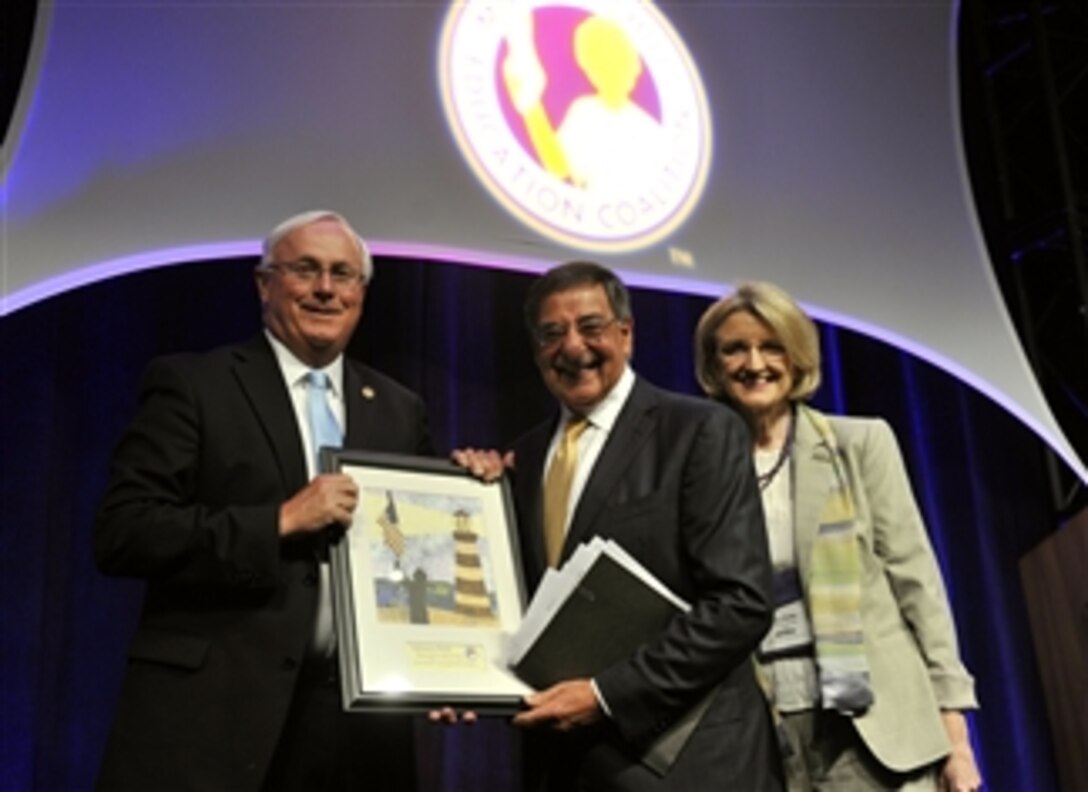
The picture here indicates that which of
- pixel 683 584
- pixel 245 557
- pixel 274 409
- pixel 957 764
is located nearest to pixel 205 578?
pixel 245 557

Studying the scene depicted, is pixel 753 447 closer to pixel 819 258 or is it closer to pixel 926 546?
pixel 926 546

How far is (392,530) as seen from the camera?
6.46ft

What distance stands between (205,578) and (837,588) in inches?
38.2

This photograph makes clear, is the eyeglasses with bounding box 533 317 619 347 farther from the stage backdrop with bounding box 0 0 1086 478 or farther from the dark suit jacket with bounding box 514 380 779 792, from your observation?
the stage backdrop with bounding box 0 0 1086 478

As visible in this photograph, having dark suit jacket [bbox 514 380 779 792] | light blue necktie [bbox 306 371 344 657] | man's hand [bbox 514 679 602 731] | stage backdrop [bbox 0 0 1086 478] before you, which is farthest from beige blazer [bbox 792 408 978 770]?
stage backdrop [bbox 0 0 1086 478]

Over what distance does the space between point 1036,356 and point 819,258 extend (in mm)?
1291

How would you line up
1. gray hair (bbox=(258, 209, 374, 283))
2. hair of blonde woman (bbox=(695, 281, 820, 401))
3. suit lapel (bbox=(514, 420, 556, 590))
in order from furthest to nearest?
hair of blonde woman (bbox=(695, 281, 820, 401)), gray hair (bbox=(258, 209, 374, 283)), suit lapel (bbox=(514, 420, 556, 590))

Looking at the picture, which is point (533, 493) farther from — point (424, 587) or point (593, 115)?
point (593, 115)

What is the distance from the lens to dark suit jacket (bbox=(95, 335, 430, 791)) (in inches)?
70.7

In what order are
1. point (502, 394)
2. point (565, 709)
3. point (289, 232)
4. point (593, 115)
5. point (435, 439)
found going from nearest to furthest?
point (565, 709), point (289, 232), point (593, 115), point (435, 439), point (502, 394)

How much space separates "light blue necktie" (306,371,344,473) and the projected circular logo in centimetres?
126

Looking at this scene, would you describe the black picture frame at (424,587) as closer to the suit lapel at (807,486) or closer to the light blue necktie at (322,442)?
→ the light blue necktie at (322,442)

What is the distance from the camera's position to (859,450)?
2275mm

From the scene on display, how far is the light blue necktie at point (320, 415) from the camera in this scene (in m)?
2.07
